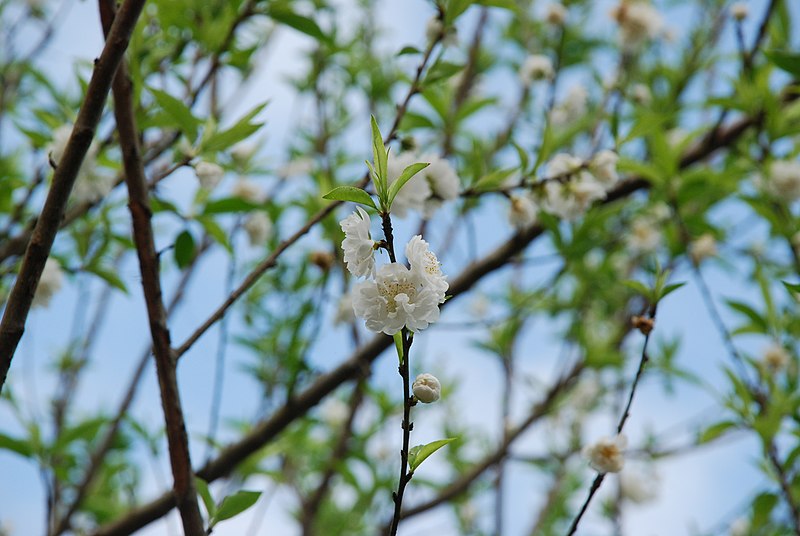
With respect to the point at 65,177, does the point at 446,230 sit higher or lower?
higher

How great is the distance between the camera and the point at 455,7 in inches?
41.2

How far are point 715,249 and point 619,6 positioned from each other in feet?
2.37

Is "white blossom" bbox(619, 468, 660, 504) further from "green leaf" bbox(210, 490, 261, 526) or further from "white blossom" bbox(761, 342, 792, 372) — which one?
"green leaf" bbox(210, 490, 261, 526)

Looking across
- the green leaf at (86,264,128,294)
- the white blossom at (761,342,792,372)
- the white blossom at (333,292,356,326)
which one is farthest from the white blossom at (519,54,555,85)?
the green leaf at (86,264,128,294)

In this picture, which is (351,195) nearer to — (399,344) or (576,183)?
(399,344)

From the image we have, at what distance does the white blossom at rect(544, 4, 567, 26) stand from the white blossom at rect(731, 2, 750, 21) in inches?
17.6

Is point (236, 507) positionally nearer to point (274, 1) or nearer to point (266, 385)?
point (274, 1)

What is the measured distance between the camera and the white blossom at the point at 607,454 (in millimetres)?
867

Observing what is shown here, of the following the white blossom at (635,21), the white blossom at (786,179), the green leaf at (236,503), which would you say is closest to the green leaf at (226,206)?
the green leaf at (236,503)

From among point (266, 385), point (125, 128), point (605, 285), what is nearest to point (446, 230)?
point (605, 285)

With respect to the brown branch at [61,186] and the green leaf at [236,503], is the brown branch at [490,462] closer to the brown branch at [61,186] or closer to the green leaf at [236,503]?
the green leaf at [236,503]

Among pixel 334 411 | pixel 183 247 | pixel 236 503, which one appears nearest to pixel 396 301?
pixel 236 503

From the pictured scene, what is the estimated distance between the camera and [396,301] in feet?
1.99

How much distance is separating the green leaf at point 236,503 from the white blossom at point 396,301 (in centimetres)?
28
